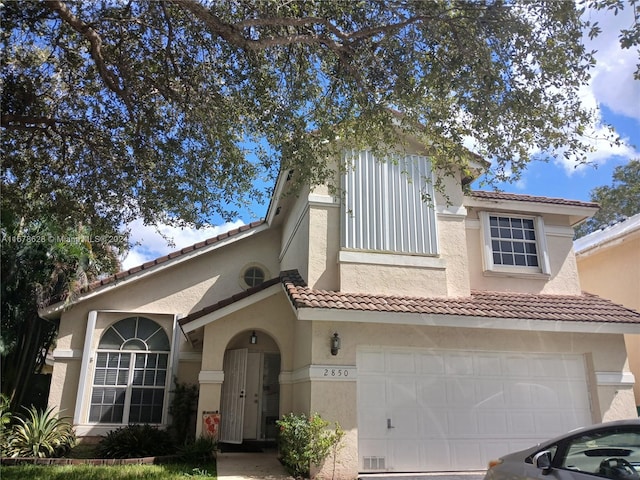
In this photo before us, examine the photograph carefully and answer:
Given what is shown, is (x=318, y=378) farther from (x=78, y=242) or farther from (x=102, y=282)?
(x=78, y=242)

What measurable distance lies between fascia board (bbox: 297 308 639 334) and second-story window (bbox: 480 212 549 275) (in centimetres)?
216

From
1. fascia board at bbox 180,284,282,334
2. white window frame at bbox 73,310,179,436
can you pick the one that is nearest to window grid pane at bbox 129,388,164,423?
white window frame at bbox 73,310,179,436

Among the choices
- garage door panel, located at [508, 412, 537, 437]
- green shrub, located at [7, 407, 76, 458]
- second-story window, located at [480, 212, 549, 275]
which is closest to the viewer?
garage door panel, located at [508, 412, 537, 437]

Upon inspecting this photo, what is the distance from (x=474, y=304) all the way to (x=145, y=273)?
8606 millimetres

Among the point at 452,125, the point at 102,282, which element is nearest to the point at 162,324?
the point at 102,282

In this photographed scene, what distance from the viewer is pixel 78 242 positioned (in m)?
13.3

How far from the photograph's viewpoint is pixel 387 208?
10.7m

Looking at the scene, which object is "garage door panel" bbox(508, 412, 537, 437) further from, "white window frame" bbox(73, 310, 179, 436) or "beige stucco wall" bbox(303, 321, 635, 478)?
"white window frame" bbox(73, 310, 179, 436)

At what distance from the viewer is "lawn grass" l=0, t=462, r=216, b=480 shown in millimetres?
8211

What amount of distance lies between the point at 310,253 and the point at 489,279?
178 inches

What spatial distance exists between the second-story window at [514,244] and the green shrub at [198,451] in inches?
288

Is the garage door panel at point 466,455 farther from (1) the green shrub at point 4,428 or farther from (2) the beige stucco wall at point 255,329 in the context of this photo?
(1) the green shrub at point 4,428

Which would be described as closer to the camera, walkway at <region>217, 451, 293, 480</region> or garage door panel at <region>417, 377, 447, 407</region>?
walkway at <region>217, 451, 293, 480</region>

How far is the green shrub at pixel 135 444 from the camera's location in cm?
1033
